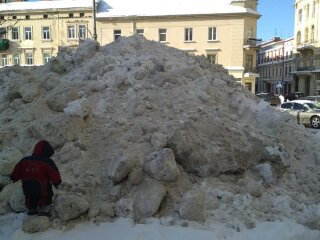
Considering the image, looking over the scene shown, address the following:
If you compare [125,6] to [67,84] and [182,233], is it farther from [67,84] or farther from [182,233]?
[182,233]

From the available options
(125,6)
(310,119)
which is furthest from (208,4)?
(310,119)

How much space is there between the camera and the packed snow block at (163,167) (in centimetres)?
495

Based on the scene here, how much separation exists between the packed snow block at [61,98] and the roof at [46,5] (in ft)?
98.6

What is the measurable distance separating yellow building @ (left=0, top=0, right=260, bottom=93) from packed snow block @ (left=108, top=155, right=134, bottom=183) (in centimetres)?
2722

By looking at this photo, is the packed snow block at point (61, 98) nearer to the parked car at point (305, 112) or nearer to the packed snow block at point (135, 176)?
the packed snow block at point (135, 176)

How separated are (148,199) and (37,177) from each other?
4.28 ft

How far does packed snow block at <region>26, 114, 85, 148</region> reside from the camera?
220 inches

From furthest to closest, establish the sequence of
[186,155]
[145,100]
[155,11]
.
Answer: [155,11]
[145,100]
[186,155]

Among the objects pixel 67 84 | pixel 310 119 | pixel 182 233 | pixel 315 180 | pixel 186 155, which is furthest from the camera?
pixel 310 119

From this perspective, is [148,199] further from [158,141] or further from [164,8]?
[164,8]

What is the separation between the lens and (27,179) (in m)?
4.47

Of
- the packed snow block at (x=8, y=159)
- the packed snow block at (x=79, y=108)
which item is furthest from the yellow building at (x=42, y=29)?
the packed snow block at (x=8, y=159)

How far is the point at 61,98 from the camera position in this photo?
6352 mm

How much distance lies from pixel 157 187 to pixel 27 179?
1.51m
